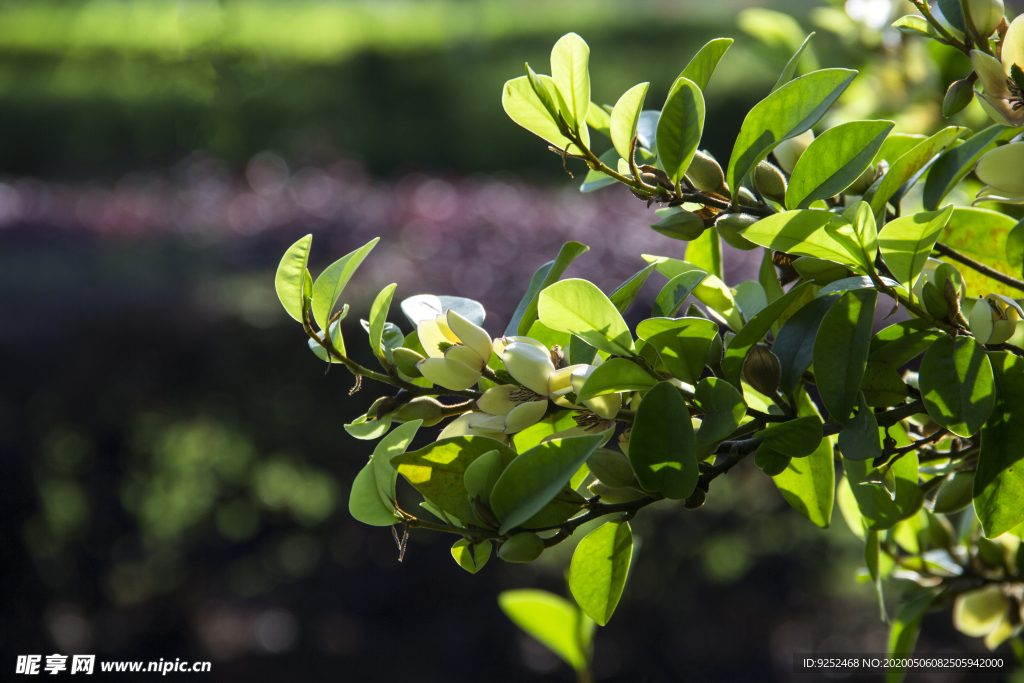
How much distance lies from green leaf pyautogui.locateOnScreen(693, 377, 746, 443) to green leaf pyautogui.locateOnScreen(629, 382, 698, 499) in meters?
0.02

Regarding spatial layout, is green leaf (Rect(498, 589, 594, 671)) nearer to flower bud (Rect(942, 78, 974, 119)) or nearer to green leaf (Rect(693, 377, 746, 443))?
green leaf (Rect(693, 377, 746, 443))

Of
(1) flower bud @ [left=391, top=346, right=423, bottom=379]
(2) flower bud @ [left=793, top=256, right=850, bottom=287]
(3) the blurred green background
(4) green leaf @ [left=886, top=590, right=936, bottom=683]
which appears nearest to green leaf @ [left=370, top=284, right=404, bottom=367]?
(1) flower bud @ [left=391, top=346, right=423, bottom=379]

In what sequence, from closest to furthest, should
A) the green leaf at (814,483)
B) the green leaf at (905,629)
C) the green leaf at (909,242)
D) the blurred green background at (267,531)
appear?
1. the green leaf at (909,242)
2. the green leaf at (814,483)
3. the green leaf at (905,629)
4. the blurred green background at (267,531)

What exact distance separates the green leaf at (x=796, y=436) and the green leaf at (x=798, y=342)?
0.03 metres

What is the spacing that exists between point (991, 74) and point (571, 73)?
0.20 metres

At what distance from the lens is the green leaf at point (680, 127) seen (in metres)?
0.35

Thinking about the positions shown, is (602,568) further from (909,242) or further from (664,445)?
(909,242)

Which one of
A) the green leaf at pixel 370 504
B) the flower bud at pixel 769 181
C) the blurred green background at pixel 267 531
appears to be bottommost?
the blurred green background at pixel 267 531

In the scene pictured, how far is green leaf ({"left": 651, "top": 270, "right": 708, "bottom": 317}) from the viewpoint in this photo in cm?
38

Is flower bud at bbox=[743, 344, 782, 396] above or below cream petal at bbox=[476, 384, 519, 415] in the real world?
above

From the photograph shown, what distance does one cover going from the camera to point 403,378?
0.41 metres

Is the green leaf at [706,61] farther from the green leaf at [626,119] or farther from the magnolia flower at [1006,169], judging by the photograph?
the magnolia flower at [1006,169]

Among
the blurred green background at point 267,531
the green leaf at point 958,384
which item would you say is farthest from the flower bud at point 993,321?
the blurred green background at point 267,531

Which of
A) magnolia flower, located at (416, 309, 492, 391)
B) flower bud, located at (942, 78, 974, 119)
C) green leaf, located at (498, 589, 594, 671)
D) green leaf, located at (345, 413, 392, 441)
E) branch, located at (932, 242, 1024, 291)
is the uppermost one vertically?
flower bud, located at (942, 78, 974, 119)
